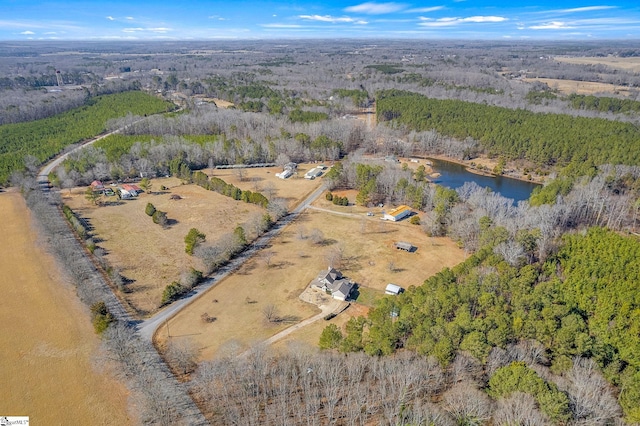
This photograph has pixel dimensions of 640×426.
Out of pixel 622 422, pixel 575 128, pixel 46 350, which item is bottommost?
pixel 46 350

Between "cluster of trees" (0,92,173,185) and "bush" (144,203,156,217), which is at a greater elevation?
"cluster of trees" (0,92,173,185)

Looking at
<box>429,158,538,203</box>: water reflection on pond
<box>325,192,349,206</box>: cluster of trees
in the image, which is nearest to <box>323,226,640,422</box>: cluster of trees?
<box>325,192,349,206</box>: cluster of trees

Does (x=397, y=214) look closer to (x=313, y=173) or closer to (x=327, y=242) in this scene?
(x=327, y=242)

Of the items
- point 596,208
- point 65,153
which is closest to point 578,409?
point 596,208

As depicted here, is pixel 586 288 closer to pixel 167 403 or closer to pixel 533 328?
pixel 533 328

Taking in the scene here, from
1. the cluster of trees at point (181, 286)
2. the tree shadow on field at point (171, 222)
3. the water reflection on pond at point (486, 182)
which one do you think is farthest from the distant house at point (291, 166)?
the cluster of trees at point (181, 286)

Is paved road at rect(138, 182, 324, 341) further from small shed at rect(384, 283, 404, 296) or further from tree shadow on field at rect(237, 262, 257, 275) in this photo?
small shed at rect(384, 283, 404, 296)

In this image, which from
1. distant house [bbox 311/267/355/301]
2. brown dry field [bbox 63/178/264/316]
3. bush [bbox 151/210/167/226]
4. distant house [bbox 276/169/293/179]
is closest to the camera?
distant house [bbox 311/267/355/301]
